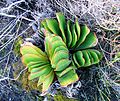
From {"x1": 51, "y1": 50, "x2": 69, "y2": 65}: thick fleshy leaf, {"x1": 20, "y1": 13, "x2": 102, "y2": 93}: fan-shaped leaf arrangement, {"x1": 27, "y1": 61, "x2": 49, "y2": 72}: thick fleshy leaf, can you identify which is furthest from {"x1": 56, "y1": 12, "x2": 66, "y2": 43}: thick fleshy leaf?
{"x1": 27, "y1": 61, "x2": 49, "y2": 72}: thick fleshy leaf

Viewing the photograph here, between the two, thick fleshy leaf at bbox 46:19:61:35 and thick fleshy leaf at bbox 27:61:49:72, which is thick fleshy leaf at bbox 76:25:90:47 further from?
thick fleshy leaf at bbox 27:61:49:72

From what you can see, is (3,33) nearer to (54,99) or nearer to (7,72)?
(7,72)

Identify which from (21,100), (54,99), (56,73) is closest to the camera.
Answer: (56,73)

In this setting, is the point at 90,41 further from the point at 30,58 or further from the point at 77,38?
the point at 30,58

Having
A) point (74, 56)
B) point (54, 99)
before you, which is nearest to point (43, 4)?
point (74, 56)

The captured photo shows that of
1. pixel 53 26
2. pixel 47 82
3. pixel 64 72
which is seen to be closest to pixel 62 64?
pixel 64 72

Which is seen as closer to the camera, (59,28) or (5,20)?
(59,28)
